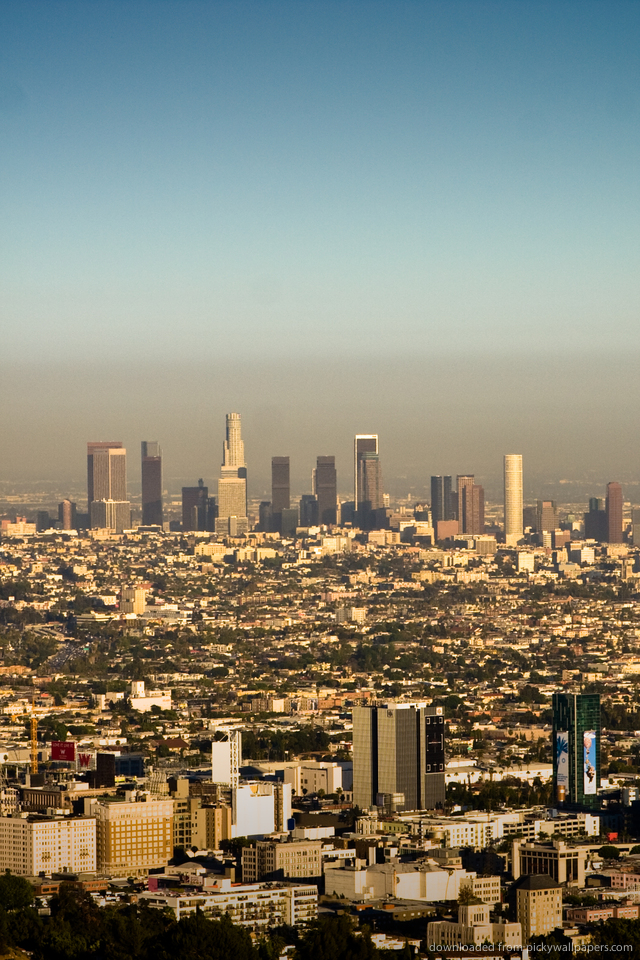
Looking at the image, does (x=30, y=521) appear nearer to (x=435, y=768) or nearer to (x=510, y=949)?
(x=435, y=768)

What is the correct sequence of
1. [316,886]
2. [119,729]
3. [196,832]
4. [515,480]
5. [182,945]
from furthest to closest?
Answer: [515,480], [119,729], [196,832], [316,886], [182,945]

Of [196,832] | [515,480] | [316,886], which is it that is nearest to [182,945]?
[316,886]

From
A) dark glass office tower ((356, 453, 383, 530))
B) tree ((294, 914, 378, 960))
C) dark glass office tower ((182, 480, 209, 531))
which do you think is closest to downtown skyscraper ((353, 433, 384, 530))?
dark glass office tower ((356, 453, 383, 530))

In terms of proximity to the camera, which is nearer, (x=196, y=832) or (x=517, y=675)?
(x=196, y=832)

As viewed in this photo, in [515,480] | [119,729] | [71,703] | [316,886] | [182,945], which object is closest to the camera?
[182,945]

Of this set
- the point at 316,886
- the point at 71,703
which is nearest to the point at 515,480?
the point at 71,703

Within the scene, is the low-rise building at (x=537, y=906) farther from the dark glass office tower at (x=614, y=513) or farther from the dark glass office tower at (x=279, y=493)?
the dark glass office tower at (x=279, y=493)
